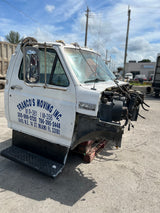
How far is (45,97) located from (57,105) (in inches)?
10.9

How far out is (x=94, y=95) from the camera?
101 inches

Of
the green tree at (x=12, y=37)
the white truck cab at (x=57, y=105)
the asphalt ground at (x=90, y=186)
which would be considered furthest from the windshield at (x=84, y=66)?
the green tree at (x=12, y=37)

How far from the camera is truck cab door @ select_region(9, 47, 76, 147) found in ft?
9.04

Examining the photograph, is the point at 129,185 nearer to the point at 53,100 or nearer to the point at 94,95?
the point at 94,95

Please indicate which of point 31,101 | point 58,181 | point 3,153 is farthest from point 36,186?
point 31,101

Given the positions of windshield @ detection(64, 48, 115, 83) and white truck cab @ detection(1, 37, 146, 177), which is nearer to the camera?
white truck cab @ detection(1, 37, 146, 177)

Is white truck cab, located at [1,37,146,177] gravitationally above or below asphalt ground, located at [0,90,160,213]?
above

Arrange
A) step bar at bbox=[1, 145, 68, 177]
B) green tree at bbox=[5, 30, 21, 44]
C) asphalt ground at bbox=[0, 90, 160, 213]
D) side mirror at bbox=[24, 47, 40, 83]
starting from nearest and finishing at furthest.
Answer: asphalt ground at bbox=[0, 90, 160, 213] < side mirror at bbox=[24, 47, 40, 83] < step bar at bbox=[1, 145, 68, 177] < green tree at bbox=[5, 30, 21, 44]

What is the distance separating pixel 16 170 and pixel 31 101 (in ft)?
4.32

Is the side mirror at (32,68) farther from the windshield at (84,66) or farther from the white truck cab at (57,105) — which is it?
the windshield at (84,66)

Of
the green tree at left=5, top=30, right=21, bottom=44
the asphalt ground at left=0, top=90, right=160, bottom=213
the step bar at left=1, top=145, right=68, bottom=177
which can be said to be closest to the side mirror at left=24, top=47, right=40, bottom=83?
the step bar at left=1, top=145, right=68, bottom=177

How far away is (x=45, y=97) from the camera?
296 centimetres

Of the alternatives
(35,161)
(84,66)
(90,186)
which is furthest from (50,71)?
(90,186)

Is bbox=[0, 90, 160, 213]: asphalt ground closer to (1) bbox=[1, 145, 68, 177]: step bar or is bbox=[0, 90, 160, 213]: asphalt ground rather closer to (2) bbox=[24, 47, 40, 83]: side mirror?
(1) bbox=[1, 145, 68, 177]: step bar
